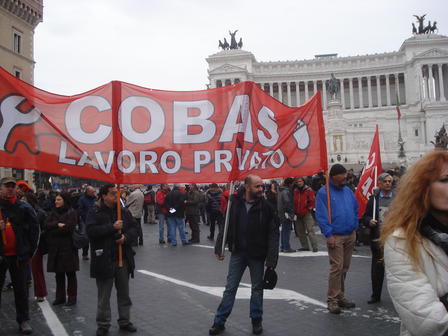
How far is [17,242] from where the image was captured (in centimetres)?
526

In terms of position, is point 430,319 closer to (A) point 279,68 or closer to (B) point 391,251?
(B) point 391,251

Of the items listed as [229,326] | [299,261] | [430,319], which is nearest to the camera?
[430,319]

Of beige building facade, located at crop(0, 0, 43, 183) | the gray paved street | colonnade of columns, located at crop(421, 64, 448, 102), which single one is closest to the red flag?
the gray paved street

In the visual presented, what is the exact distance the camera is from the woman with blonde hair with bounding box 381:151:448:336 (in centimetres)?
192

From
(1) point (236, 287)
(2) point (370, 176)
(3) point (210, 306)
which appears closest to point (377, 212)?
(2) point (370, 176)

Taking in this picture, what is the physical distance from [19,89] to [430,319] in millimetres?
5033

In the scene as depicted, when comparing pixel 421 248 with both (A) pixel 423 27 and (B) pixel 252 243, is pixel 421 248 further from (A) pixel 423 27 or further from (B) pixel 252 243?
(A) pixel 423 27

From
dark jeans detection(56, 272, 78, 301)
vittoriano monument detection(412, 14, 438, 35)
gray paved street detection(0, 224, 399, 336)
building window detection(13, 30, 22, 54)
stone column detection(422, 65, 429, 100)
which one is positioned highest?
vittoriano monument detection(412, 14, 438, 35)

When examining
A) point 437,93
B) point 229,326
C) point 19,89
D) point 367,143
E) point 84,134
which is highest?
point 437,93

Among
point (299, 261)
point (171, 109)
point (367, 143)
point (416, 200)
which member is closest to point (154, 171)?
point (171, 109)

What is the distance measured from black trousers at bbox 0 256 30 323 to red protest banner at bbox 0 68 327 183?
123 centimetres

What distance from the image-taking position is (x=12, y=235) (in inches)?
205

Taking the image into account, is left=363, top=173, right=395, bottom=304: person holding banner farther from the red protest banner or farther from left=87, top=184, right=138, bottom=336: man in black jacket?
left=87, top=184, right=138, bottom=336: man in black jacket

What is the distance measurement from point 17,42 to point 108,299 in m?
38.0
